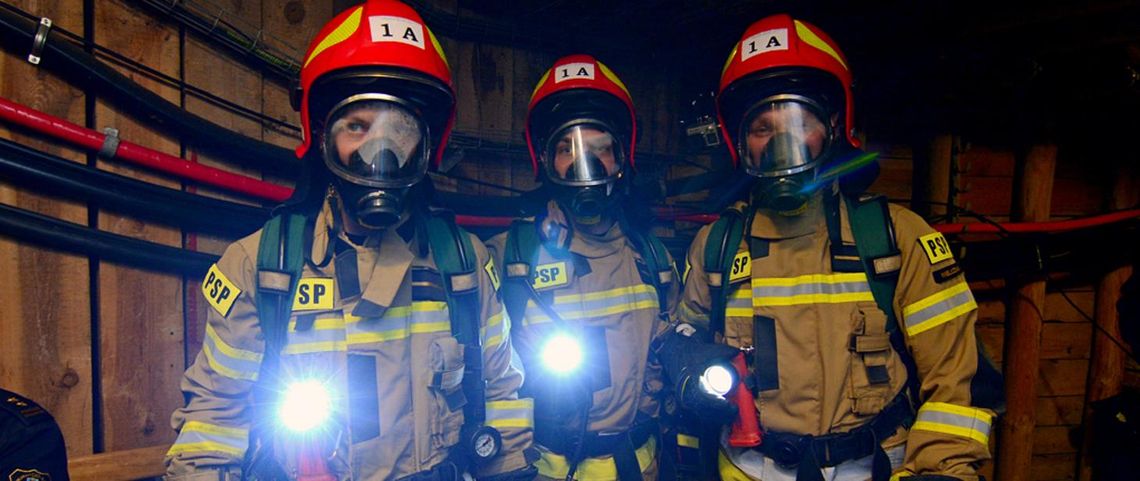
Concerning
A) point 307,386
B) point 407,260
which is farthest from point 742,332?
point 307,386

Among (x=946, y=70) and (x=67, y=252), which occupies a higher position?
(x=946, y=70)

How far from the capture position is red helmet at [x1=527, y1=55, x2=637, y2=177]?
9.79 ft

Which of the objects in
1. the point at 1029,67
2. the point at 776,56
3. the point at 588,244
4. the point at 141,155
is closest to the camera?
the point at 141,155

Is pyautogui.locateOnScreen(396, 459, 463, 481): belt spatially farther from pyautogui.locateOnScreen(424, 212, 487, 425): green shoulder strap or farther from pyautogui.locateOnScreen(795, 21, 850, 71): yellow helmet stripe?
pyautogui.locateOnScreen(795, 21, 850, 71): yellow helmet stripe

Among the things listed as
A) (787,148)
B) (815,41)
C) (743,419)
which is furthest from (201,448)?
(815,41)

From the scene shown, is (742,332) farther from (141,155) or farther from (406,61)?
(141,155)

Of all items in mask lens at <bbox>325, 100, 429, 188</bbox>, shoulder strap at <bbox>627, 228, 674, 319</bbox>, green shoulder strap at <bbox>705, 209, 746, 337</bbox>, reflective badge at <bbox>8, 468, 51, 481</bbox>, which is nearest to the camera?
reflective badge at <bbox>8, 468, 51, 481</bbox>

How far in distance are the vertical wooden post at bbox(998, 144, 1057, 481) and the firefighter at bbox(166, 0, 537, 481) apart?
3455 mm

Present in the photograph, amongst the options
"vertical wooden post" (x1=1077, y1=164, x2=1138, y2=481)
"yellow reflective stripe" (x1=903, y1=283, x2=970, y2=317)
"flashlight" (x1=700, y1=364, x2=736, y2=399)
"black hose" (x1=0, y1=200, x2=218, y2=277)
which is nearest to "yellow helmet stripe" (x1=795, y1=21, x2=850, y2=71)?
"yellow reflective stripe" (x1=903, y1=283, x2=970, y2=317)

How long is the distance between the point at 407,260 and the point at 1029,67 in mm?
3640

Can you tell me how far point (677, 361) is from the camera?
8.18 ft

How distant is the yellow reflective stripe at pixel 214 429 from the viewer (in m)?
1.92

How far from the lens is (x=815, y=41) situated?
2.62 meters

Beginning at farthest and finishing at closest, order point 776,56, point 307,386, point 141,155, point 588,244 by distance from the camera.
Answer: point 588,244
point 776,56
point 141,155
point 307,386
